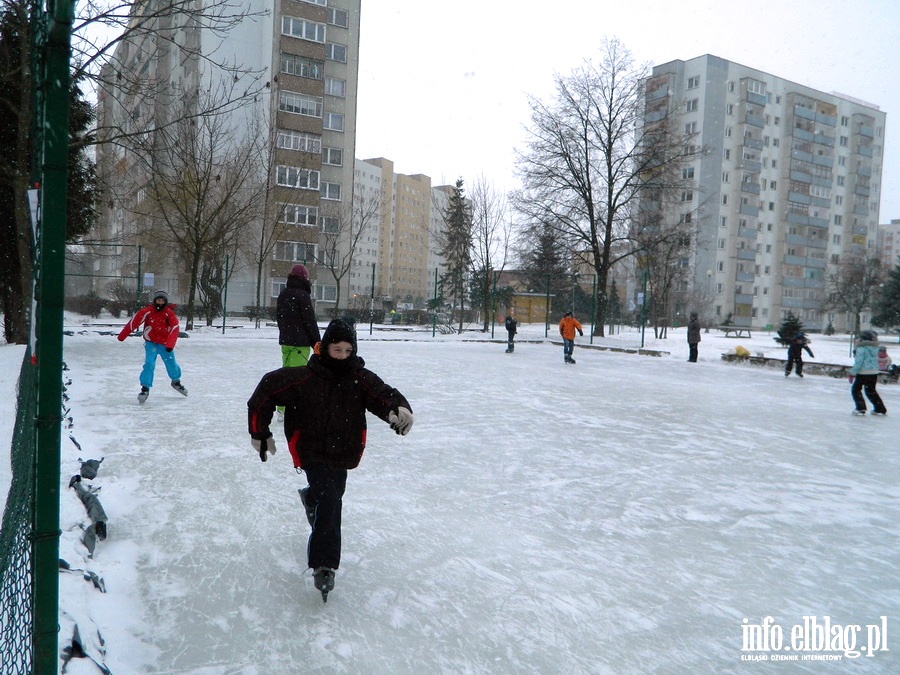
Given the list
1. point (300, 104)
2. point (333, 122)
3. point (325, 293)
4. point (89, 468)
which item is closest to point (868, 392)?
point (89, 468)

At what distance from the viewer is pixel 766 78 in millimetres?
70312

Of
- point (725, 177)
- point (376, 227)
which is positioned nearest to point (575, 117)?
point (725, 177)

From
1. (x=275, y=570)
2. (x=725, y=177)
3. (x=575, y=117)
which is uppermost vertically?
(x=725, y=177)

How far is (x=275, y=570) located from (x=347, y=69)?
159 ft

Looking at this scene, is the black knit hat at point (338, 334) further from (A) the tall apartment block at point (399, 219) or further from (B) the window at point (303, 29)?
(A) the tall apartment block at point (399, 219)

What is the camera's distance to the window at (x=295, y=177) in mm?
32062

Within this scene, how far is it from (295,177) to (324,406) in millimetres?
32902

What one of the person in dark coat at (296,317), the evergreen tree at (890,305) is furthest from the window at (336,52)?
Result: the person in dark coat at (296,317)

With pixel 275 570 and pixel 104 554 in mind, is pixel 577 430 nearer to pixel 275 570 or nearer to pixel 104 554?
pixel 275 570

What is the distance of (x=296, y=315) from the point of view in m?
7.16

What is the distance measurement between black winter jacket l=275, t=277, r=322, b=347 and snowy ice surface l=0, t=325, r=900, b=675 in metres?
1.26

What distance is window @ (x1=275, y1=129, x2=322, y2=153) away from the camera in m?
41.7

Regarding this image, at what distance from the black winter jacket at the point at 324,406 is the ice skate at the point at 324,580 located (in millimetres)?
527

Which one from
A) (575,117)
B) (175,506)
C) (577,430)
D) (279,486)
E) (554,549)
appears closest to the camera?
(554,549)
